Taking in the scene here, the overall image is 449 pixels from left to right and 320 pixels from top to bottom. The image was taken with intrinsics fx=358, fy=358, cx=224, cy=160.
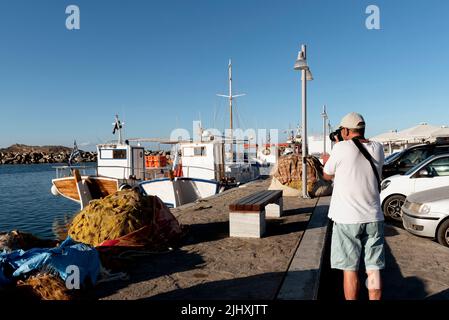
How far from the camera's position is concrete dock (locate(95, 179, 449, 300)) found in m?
3.88

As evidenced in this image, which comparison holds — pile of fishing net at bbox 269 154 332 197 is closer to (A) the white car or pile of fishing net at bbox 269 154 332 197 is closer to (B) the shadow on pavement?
(A) the white car

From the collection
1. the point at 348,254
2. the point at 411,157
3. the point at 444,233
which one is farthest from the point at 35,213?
the point at 348,254

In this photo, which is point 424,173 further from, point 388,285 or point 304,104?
point 388,285

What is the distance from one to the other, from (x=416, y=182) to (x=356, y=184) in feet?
21.1

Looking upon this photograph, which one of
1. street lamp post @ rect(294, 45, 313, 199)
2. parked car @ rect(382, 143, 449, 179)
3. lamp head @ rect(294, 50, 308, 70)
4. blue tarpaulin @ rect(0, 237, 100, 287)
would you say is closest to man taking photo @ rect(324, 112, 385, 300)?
blue tarpaulin @ rect(0, 237, 100, 287)

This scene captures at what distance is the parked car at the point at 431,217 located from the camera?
644cm

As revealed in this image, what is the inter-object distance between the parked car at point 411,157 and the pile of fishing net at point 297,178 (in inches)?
87.6

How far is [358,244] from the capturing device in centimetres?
346

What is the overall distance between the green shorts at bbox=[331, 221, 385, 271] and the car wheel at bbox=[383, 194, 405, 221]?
20.4 ft

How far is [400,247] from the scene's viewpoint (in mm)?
6121
